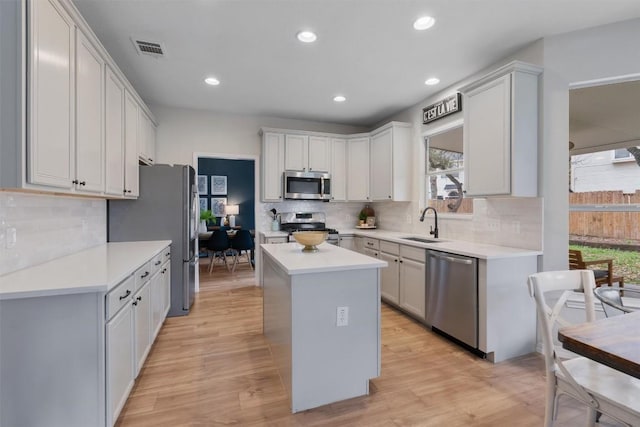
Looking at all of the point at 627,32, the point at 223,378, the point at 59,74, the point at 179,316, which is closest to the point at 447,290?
the point at 223,378

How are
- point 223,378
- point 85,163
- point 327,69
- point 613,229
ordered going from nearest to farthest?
point 85,163 < point 223,378 < point 613,229 < point 327,69

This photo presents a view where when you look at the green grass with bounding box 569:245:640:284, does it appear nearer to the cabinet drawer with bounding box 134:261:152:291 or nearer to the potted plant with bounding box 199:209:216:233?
the cabinet drawer with bounding box 134:261:152:291

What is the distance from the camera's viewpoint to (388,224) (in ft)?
15.9

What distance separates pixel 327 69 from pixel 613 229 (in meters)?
2.97

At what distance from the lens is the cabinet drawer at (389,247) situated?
3547 mm

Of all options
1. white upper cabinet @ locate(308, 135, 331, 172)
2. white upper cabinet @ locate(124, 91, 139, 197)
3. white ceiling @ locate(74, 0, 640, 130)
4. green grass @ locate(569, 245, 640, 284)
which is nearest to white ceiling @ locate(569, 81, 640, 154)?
white ceiling @ locate(74, 0, 640, 130)

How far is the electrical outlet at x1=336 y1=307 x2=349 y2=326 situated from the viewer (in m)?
1.91

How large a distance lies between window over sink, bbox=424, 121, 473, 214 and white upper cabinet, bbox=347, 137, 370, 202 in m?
1.03

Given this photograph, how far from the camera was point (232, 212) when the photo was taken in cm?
796

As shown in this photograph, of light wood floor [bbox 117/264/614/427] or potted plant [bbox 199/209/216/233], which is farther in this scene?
potted plant [bbox 199/209/216/233]

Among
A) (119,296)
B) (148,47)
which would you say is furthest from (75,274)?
(148,47)

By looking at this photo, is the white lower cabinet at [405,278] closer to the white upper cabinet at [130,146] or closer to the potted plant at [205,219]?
the white upper cabinet at [130,146]

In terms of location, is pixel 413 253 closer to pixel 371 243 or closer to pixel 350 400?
pixel 371 243

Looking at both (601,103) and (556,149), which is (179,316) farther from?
(601,103)
